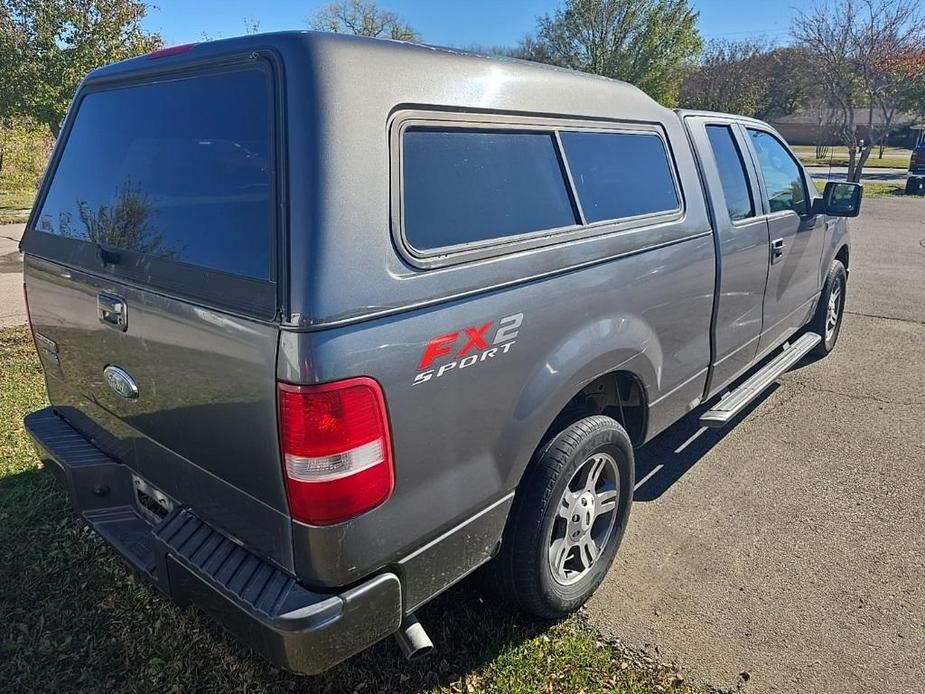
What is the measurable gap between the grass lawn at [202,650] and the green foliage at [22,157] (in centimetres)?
1769

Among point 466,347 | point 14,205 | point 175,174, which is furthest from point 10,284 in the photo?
point 14,205

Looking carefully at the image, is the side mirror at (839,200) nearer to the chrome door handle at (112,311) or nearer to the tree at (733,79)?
the chrome door handle at (112,311)

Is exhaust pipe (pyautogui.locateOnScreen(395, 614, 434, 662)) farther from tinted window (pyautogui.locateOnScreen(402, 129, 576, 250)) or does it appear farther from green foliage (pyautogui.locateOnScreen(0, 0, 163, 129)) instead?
green foliage (pyautogui.locateOnScreen(0, 0, 163, 129))

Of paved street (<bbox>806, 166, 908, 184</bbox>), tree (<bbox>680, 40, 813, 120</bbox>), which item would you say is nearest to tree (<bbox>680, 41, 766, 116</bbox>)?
tree (<bbox>680, 40, 813, 120</bbox>)

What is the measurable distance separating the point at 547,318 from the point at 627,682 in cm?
135

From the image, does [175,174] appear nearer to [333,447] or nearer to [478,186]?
A: [478,186]

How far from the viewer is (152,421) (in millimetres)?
2209

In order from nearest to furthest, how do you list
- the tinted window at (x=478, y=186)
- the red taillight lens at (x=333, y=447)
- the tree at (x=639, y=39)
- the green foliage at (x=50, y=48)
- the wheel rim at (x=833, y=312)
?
the red taillight lens at (x=333, y=447)
the tinted window at (x=478, y=186)
the wheel rim at (x=833, y=312)
the green foliage at (x=50, y=48)
the tree at (x=639, y=39)

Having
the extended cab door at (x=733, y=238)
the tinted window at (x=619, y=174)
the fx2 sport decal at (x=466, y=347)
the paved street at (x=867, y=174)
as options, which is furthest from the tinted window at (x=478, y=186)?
the paved street at (x=867, y=174)

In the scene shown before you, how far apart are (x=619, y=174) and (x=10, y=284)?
768 centimetres

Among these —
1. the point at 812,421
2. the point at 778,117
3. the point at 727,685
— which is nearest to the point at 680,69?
the point at 778,117

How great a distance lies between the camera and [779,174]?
441 cm

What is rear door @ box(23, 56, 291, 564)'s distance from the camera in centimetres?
182

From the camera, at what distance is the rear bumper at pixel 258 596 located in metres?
1.81
